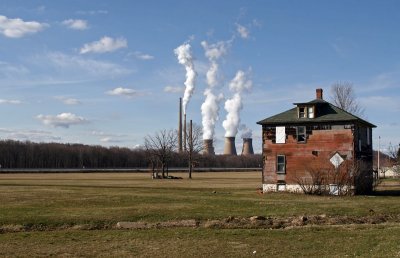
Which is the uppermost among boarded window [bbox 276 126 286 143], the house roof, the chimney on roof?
the chimney on roof

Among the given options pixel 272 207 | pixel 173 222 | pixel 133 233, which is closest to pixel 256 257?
pixel 133 233

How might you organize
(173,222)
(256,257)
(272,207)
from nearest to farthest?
(256,257) < (173,222) < (272,207)

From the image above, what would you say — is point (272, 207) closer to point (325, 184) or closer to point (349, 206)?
point (349, 206)

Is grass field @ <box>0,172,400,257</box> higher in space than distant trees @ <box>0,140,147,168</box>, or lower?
lower

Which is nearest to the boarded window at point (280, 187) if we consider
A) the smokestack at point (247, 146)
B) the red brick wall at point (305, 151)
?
the red brick wall at point (305, 151)

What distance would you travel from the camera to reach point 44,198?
112ft

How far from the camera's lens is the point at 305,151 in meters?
44.8

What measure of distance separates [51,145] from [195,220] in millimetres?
182477

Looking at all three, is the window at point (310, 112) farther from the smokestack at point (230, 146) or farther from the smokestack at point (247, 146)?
the smokestack at point (247, 146)

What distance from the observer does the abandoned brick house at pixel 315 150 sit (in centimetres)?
4275

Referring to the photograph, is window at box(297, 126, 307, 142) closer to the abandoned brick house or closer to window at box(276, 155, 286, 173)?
the abandoned brick house

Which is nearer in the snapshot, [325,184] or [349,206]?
[349,206]

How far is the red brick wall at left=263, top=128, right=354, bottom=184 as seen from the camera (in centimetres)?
4353

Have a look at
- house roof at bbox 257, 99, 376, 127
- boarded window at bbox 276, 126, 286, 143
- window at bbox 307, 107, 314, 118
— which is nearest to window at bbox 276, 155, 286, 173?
boarded window at bbox 276, 126, 286, 143
